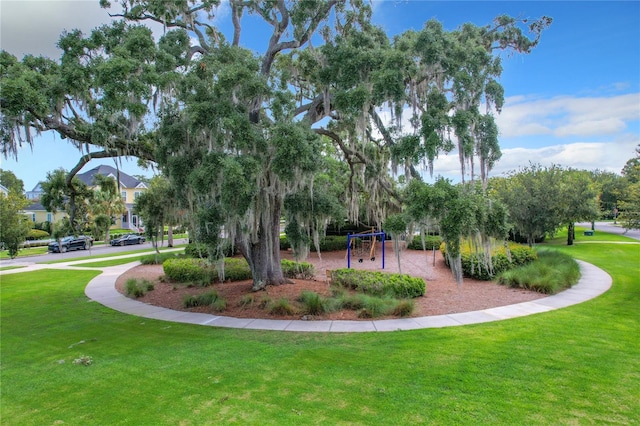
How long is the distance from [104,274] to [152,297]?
24.7 ft

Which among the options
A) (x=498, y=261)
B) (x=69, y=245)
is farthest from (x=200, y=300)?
(x=69, y=245)

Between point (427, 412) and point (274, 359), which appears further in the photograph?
point (274, 359)

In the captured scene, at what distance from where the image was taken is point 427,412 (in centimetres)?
448

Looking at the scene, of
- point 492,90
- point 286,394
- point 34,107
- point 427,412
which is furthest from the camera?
point 492,90

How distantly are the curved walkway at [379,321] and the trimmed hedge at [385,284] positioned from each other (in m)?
2.18

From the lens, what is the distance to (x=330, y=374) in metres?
5.66

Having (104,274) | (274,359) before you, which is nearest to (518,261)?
(274,359)

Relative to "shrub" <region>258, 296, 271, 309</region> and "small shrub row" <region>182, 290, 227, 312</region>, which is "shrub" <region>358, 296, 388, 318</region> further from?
"small shrub row" <region>182, 290, 227, 312</region>

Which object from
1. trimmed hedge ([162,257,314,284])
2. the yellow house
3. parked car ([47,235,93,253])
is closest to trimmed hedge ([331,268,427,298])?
trimmed hedge ([162,257,314,284])

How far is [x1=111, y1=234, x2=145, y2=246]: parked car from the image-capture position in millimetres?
36969

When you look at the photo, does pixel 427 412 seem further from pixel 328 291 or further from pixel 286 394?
pixel 328 291

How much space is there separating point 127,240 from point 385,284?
112 ft

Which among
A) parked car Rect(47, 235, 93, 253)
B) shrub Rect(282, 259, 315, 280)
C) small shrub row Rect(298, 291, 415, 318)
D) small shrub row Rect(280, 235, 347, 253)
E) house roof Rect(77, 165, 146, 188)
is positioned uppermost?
house roof Rect(77, 165, 146, 188)

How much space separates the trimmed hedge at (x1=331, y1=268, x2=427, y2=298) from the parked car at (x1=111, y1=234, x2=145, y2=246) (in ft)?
106
